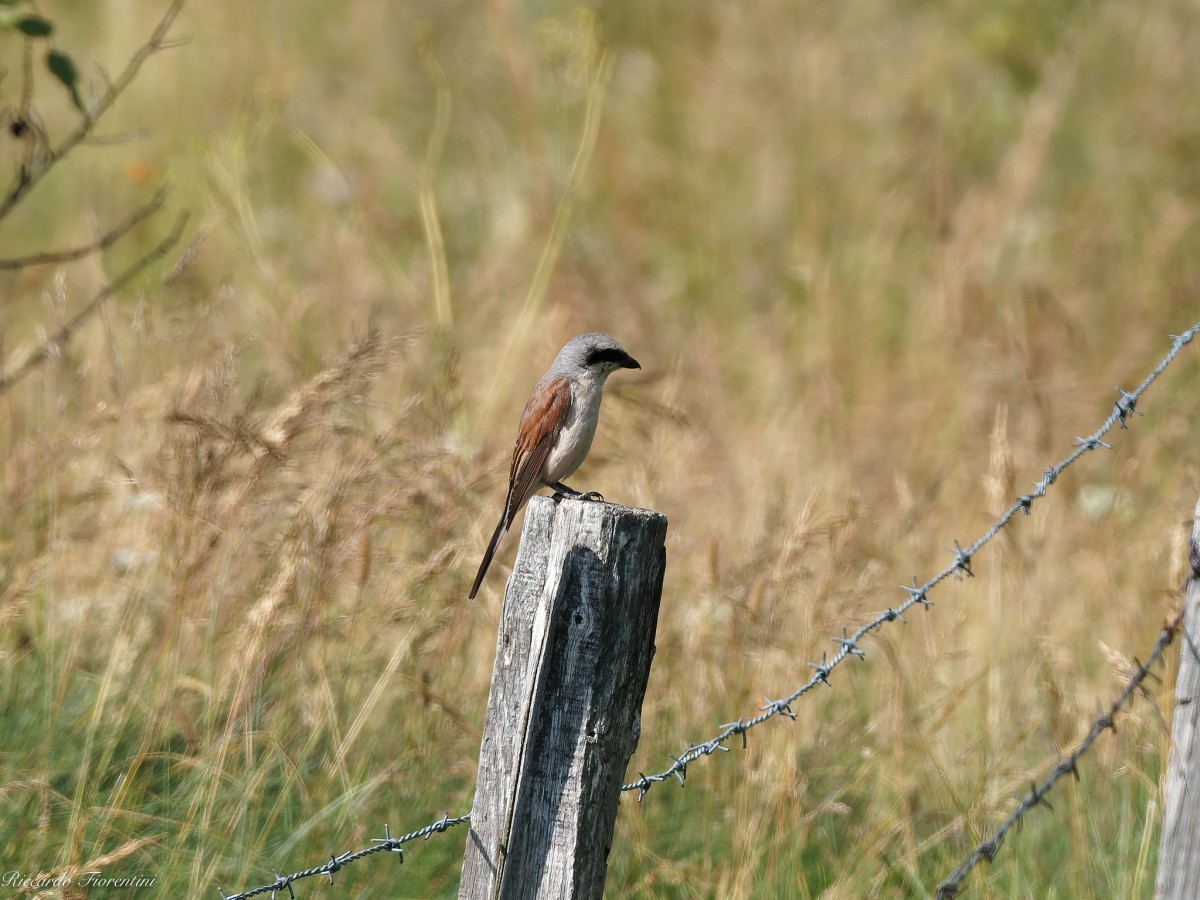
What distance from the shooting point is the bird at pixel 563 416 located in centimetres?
382

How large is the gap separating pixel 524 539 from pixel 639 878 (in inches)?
68.0

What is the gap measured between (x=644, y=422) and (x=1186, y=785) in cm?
305

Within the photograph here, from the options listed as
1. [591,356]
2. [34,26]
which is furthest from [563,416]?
[34,26]

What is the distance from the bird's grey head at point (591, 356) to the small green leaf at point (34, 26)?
1661 millimetres

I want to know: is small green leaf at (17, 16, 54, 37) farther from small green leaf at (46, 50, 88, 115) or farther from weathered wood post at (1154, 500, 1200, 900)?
weathered wood post at (1154, 500, 1200, 900)

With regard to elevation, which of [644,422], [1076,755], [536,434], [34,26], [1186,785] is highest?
[644,422]

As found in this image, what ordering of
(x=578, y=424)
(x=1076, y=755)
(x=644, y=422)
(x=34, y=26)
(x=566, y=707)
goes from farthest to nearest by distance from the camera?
(x=644, y=422)
(x=578, y=424)
(x=34, y=26)
(x=1076, y=755)
(x=566, y=707)

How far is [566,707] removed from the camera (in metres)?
2.28

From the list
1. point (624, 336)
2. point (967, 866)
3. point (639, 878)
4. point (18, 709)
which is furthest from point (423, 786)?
point (624, 336)

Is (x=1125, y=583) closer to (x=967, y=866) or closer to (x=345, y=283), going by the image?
(x=967, y=866)

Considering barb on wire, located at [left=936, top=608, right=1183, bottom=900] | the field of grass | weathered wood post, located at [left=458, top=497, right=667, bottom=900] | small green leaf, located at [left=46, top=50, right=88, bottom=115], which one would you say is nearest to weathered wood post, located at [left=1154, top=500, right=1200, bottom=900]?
barb on wire, located at [left=936, top=608, right=1183, bottom=900]

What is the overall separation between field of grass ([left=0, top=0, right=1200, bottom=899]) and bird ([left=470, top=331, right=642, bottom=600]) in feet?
0.58

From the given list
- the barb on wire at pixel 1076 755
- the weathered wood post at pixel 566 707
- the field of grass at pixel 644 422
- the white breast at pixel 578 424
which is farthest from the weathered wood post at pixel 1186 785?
the white breast at pixel 578 424

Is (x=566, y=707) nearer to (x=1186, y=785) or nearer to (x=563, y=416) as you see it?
(x=1186, y=785)
